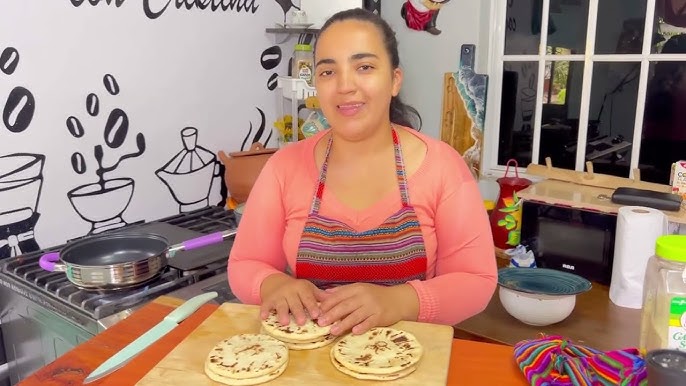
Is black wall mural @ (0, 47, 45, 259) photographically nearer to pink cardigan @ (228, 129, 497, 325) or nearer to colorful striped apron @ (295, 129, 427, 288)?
pink cardigan @ (228, 129, 497, 325)

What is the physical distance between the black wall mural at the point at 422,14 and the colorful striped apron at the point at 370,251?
50.0 inches

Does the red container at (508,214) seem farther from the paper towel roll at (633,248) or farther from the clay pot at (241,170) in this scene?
the clay pot at (241,170)

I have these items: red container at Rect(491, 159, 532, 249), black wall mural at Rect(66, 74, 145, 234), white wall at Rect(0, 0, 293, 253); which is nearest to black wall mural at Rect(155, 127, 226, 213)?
white wall at Rect(0, 0, 293, 253)

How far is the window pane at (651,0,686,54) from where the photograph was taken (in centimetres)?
184

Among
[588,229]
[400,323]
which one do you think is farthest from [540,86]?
[400,323]

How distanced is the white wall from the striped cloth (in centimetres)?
146

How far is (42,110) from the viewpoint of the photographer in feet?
5.53

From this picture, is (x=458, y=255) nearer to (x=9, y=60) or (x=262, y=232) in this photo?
(x=262, y=232)

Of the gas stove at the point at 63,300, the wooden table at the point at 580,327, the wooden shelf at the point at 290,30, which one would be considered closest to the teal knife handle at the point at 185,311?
A: the gas stove at the point at 63,300

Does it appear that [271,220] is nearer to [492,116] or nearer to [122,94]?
[122,94]

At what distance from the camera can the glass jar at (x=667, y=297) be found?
712mm

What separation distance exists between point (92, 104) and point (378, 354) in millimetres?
1375

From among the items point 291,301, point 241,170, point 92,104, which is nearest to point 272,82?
point 241,170

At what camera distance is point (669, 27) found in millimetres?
1870
